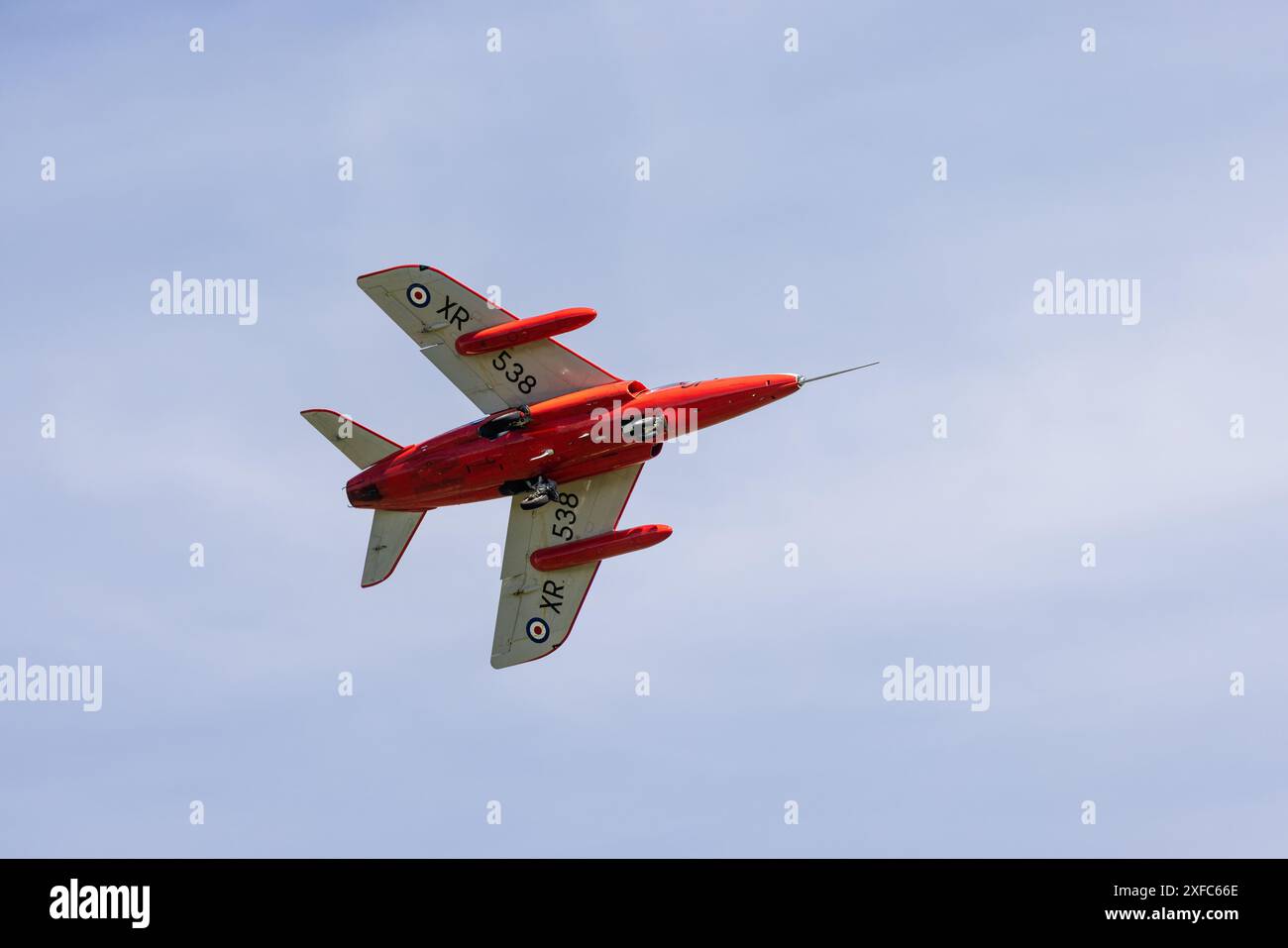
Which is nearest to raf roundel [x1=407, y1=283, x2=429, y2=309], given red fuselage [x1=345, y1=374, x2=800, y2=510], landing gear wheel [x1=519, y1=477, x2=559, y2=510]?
red fuselage [x1=345, y1=374, x2=800, y2=510]

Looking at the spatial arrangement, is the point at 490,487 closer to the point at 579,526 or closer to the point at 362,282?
the point at 579,526

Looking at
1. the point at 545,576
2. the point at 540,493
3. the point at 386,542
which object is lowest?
the point at 545,576

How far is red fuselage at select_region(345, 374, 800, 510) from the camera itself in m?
67.8

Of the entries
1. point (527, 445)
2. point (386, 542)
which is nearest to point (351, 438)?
point (386, 542)

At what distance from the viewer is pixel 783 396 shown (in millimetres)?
67562

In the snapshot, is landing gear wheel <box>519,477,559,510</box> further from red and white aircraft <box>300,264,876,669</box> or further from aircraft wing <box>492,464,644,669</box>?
aircraft wing <box>492,464,644,669</box>

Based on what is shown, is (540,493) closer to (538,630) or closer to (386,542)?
(538,630)

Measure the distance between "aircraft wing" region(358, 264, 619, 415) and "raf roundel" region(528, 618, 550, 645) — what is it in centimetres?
838

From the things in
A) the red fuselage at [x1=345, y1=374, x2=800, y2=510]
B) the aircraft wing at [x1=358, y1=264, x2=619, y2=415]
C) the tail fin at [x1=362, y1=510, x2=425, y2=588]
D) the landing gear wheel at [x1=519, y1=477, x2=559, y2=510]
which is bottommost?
the tail fin at [x1=362, y1=510, x2=425, y2=588]

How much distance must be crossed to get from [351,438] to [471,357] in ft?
18.9

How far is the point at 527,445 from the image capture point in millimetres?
68812

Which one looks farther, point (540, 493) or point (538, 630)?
point (538, 630)
